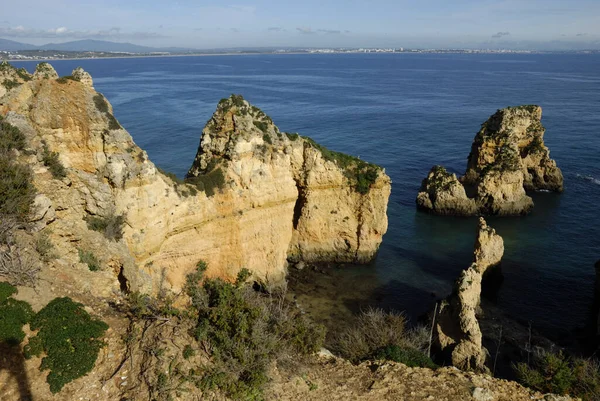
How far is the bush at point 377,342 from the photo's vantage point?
1852cm

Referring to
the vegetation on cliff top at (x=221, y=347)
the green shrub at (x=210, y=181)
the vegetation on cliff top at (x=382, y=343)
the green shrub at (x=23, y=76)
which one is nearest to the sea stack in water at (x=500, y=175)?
the vegetation on cliff top at (x=382, y=343)

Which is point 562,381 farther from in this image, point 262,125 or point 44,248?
point 262,125

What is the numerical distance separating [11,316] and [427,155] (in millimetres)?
61611

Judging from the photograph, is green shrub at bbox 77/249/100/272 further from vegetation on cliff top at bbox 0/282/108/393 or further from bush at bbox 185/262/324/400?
bush at bbox 185/262/324/400

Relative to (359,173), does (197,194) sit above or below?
above

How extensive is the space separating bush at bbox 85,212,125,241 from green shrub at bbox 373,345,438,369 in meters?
13.1

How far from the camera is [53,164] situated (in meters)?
18.5

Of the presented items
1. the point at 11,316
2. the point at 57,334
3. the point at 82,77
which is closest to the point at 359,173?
the point at 82,77

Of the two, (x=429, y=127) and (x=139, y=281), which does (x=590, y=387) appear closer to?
(x=139, y=281)

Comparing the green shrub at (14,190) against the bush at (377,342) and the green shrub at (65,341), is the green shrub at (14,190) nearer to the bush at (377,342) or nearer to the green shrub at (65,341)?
the green shrub at (65,341)

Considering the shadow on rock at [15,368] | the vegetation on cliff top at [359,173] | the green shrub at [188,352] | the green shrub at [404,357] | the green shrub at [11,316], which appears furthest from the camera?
the vegetation on cliff top at [359,173]

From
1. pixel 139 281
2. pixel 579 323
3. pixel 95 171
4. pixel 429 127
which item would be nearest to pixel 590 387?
pixel 579 323

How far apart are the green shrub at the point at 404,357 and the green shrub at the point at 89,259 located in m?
12.3

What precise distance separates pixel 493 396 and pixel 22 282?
51.7 feet
